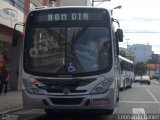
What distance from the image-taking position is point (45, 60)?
47.0 feet

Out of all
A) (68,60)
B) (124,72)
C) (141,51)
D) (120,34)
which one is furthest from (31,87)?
(141,51)

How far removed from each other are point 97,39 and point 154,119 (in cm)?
371

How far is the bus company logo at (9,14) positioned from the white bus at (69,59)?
11002 mm

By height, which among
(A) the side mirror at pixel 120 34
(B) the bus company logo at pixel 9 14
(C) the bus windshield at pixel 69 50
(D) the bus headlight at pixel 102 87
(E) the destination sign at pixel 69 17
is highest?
(B) the bus company logo at pixel 9 14

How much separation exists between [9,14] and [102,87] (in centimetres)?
1390

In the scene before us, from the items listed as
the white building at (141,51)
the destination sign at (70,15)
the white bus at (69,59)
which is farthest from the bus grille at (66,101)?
the white building at (141,51)

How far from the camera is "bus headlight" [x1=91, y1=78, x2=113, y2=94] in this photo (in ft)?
45.3

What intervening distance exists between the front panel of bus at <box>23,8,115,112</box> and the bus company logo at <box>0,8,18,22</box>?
1103cm

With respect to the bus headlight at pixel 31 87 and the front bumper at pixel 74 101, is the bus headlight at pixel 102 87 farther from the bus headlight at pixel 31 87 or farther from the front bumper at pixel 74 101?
the bus headlight at pixel 31 87

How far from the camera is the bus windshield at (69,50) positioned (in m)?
14.1

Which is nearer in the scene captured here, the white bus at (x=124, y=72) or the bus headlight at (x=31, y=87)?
the bus headlight at (x=31, y=87)

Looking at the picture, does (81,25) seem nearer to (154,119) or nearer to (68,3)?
(154,119)

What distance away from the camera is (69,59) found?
46.4 feet

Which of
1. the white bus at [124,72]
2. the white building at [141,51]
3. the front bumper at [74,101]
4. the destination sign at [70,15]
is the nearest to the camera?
the front bumper at [74,101]
